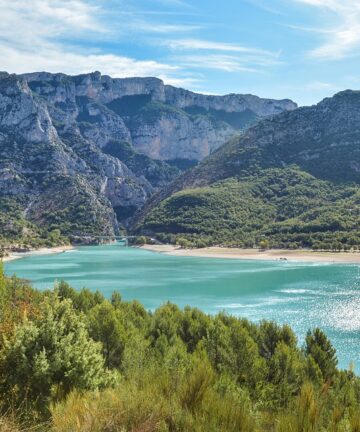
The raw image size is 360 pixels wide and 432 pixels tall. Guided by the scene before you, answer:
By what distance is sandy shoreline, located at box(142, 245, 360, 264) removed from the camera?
9544 cm

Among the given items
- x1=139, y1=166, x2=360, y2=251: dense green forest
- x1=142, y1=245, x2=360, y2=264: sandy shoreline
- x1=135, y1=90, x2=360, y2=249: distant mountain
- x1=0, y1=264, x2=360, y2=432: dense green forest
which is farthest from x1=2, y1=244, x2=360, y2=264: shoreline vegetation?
x1=0, y1=264, x2=360, y2=432: dense green forest

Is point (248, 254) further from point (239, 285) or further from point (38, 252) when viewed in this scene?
point (38, 252)

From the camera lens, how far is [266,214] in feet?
481

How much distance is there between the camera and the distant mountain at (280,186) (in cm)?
12688

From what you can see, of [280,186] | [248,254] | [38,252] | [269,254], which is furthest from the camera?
[280,186]

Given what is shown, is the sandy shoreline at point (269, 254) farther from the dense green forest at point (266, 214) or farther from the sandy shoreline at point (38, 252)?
the sandy shoreline at point (38, 252)

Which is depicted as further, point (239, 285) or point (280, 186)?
point (280, 186)

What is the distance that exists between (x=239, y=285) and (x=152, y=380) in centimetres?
6398

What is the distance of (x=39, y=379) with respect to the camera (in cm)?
1084

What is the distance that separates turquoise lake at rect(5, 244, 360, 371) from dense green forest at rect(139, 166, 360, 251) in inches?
726

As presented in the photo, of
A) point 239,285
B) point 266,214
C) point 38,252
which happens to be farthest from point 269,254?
point 38,252

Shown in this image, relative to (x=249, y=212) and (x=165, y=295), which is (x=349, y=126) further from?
(x=165, y=295)

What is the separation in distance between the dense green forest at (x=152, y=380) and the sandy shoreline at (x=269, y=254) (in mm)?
73369

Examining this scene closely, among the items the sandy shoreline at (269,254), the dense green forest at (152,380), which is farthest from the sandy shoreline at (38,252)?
the dense green forest at (152,380)
